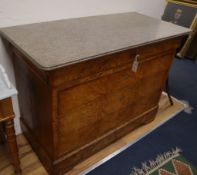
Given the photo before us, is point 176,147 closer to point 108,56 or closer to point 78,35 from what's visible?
point 108,56

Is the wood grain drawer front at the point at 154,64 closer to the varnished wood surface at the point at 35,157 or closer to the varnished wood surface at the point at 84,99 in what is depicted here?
the varnished wood surface at the point at 84,99

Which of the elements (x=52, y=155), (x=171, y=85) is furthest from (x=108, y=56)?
(x=171, y=85)

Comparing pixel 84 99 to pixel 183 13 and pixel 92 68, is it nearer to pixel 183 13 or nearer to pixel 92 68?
pixel 92 68

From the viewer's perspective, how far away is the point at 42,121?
4.09 ft

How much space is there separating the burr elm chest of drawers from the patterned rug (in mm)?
313

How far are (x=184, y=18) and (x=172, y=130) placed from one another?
5.63 ft

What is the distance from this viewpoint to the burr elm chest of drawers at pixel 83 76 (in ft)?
3.41

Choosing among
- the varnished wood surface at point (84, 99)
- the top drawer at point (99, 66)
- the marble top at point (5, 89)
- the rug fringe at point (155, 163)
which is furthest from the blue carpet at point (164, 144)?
the marble top at point (5, 89)

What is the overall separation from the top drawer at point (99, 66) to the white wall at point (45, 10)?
0.52m

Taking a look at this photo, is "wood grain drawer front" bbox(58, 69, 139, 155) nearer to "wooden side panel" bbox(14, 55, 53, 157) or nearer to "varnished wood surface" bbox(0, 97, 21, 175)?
"wooden side panel" bbox(14, 55, 53, 157)

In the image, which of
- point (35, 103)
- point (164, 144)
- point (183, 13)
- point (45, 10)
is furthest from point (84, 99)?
point (183, 13)

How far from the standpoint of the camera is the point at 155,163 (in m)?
1.58

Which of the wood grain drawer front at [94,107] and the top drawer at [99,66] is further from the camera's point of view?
the wood grain drawer front at [94,107]

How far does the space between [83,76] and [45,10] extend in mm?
550
